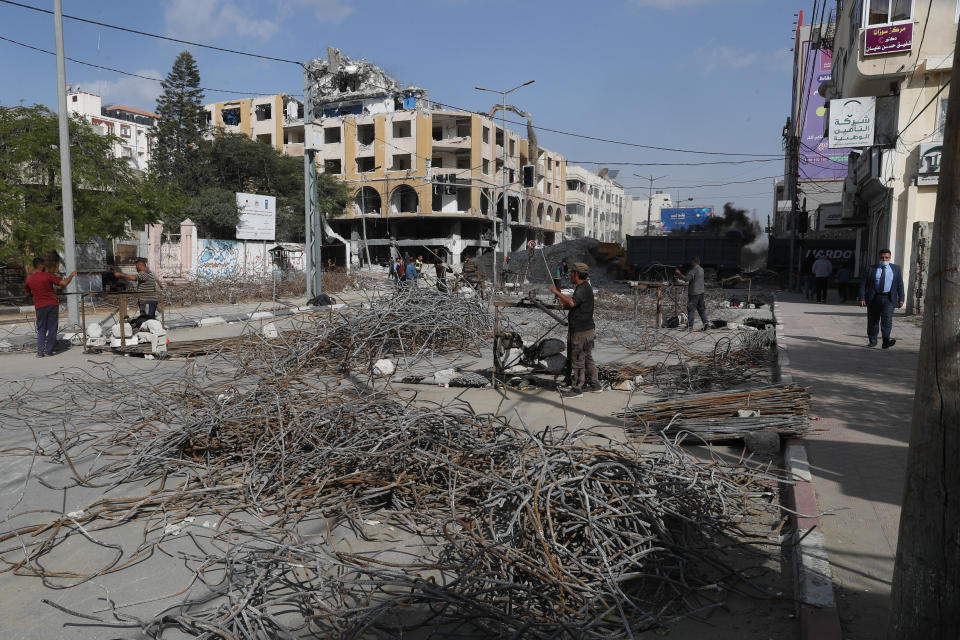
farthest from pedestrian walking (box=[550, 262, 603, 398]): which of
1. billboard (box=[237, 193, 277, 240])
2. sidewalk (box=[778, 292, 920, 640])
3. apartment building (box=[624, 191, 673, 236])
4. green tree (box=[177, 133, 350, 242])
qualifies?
apartment building (box=[624, 191, 673, 236])

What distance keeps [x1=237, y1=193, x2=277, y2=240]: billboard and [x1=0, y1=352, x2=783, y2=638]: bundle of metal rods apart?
29.5m

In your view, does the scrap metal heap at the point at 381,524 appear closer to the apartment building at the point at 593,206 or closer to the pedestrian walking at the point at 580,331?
the pedestrian walking at the point at 580,331

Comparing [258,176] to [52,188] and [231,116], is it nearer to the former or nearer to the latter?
[231,116]

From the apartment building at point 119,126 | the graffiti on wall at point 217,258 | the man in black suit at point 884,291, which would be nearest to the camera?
the man in black suit at point 884,291

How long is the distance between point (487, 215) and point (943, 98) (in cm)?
4030

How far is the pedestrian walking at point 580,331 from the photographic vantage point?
815cm

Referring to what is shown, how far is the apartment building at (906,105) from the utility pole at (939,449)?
1716 centimetres

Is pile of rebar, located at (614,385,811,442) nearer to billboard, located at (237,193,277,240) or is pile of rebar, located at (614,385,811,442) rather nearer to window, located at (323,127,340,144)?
billboard, located at (237,193,277,240)

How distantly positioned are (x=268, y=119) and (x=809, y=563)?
63.3 m

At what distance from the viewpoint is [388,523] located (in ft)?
14.1

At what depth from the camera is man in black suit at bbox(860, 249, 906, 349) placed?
10406mm

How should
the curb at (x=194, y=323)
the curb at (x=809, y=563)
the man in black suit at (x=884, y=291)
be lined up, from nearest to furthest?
1. the curb at (x=809, y=563)
2. the man in black suit at (x=884, y=291)
3. the curb at (x=194, y=323)

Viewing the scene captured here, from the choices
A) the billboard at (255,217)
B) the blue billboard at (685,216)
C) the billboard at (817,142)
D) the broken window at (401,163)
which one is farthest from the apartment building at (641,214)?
the billboard at (255,217)

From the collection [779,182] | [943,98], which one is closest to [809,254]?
[943,98]
